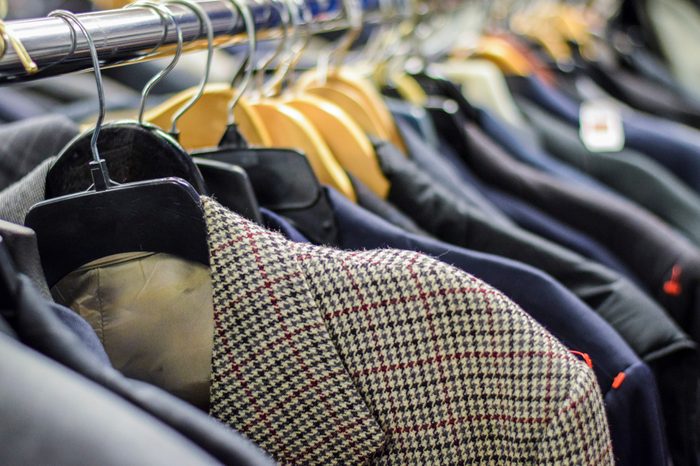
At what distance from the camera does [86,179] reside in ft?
1.71

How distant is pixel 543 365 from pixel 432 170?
0.44m

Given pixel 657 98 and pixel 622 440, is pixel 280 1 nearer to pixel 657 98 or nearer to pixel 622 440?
pixel 622 440

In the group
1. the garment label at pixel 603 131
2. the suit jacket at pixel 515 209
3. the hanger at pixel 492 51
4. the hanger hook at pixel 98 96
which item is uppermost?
the hanger hook at pixel 98 96

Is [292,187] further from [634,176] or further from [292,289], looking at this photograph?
[634,176]

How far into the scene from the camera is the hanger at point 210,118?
0.68 meters

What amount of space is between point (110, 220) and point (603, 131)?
0.80m

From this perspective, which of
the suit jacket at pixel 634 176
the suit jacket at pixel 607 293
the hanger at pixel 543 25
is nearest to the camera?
the suit jacket at pixel 607 293

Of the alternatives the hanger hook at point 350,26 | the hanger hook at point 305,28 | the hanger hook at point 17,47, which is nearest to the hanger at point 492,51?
the hanger hook at point 350,26

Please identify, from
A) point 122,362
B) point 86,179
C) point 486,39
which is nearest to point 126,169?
point 86,179

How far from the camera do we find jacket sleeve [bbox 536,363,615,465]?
431mm

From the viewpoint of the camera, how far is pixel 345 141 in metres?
0.78

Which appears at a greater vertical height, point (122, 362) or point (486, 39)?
point (486, 39)

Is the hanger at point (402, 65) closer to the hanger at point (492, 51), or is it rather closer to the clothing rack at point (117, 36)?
the hanger at point (492, 51)

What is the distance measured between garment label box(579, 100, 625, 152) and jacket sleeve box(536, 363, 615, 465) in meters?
0.66
